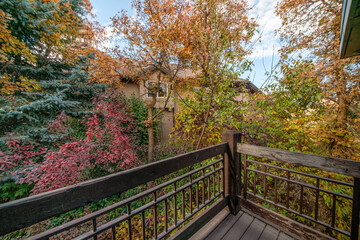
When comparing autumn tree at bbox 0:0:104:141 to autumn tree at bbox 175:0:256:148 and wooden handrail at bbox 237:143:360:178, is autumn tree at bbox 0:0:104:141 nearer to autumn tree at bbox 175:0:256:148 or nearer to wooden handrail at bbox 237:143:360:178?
autumn tree at bbox 175:0:256:148

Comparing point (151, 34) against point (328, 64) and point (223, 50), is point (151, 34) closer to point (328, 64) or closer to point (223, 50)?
point (223, 50)

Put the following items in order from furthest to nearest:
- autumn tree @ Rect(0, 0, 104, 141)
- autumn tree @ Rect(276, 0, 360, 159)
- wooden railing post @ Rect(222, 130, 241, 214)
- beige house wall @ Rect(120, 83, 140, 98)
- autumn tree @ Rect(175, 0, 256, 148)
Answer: beige house wall @ Rect(120, 83, 140, 98) → autumn tree @ Rect(0, 0, 104, 141) → autumn tree @ Rect(175, 0, 256, 148) → autumn tree @ Rect(276, 0, 360, 159) → wooden railing post @ Rect(222, 130, 241, 214)

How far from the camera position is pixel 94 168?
4.95 m

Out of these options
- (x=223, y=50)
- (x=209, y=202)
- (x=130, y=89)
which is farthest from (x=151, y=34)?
(x=209, y=202)

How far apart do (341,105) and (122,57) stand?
20.5 ft

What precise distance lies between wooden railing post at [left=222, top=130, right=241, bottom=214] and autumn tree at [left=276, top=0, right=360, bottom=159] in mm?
→ 1942

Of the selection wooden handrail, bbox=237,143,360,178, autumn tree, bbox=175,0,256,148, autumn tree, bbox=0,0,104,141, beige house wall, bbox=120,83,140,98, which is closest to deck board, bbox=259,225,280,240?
wooden handrail, bbox=237,143,360,178

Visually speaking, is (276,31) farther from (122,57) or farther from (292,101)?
(122,57)

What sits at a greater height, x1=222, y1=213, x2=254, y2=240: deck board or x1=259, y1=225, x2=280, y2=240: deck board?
x1=222, y1=213, x2=254, y2=240: deck board

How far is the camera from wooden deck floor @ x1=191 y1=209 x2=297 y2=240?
5.35 ft

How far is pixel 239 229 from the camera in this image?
1.74 meters

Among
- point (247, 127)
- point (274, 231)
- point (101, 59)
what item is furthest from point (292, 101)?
point (101, 59)

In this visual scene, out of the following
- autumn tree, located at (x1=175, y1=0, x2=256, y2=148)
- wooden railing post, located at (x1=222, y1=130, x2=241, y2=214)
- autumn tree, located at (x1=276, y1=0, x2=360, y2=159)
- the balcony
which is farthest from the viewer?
autumn tree, located at (x1=175, y1=0, x2=256, y2=148)

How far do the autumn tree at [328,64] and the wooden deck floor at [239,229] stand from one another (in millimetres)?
2056
